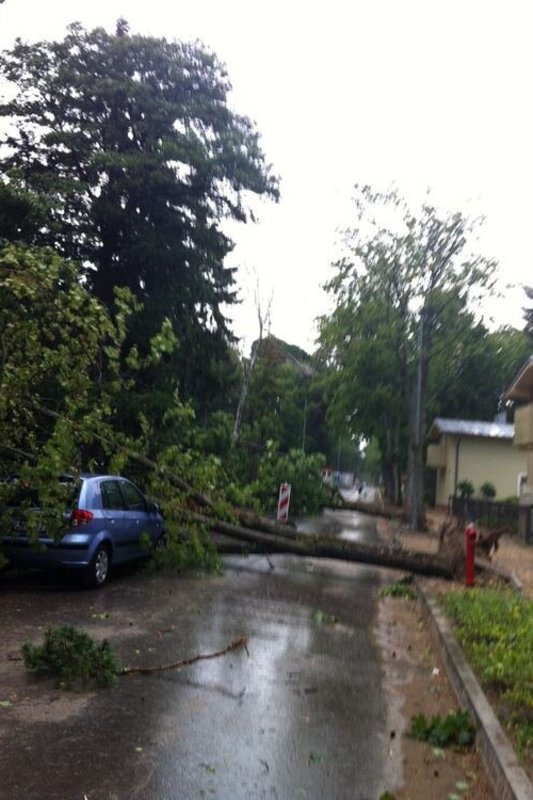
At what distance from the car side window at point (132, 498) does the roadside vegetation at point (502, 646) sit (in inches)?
189

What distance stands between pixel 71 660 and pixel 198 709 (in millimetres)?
1210

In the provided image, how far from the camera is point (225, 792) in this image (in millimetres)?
4734

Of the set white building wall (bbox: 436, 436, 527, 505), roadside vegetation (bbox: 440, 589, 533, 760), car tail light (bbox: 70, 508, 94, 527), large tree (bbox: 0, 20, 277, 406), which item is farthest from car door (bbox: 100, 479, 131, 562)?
white building wall (bbox: 436, 436, 527, 505)

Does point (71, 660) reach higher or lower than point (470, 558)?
lower

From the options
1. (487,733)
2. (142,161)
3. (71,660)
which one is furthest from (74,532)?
(142,161)

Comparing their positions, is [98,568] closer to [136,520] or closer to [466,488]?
[136,520]

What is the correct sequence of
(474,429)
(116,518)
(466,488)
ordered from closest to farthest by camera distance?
1. (116,518)
2. (466,488)
3. (474,429)

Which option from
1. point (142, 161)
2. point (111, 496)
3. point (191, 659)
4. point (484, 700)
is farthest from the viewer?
point (142, 161)

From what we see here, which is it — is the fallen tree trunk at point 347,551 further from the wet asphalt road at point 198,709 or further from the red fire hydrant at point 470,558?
the wet asphalt road at point 198,709

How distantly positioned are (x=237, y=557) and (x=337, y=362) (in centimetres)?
1909

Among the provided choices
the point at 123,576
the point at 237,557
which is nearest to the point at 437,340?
the point at 237,557

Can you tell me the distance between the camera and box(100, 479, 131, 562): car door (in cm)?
1186

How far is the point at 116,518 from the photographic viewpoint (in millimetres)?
12062

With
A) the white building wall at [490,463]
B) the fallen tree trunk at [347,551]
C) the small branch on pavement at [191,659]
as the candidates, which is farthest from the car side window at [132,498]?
the white building wall at [490,463]
